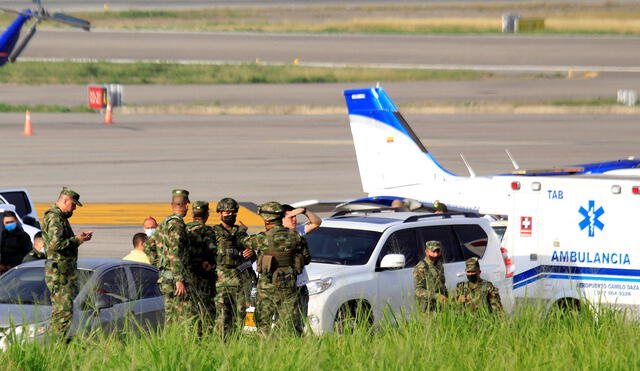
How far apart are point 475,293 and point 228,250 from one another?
2.66 metres

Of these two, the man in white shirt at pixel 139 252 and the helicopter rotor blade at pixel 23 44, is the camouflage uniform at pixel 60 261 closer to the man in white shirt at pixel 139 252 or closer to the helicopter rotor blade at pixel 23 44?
the man in white shirt at pixel 139 252

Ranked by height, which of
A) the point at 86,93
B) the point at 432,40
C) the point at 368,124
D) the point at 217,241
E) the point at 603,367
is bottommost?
the point at 603,367

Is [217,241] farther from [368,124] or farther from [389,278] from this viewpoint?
[368,124]

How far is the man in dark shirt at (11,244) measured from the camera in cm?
1495

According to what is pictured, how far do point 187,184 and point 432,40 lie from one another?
156ft

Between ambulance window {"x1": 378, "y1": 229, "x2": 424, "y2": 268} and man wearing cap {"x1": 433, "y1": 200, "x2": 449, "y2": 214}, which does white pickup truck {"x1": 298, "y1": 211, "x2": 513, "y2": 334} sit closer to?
ambulance window {"x1": 378, "y1": 229, "x2": 424, "y2": 268}

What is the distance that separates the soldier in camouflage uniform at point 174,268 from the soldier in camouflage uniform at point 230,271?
0.35m

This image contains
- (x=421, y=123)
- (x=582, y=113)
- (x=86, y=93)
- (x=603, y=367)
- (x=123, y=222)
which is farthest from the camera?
(x=86, y=93)

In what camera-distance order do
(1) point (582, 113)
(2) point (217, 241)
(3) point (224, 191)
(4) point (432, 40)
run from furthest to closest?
(4) point (432, 40) < (1) point (582, 113) < (3) point (224, 191) < (2) point (217, 241)

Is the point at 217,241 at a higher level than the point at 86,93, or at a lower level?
lower

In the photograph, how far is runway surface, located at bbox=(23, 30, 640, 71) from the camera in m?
67.1

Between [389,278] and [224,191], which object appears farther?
[224,191]

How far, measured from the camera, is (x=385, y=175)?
67.0ft

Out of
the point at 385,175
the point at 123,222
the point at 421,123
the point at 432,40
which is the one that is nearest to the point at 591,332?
the point at 385,175
